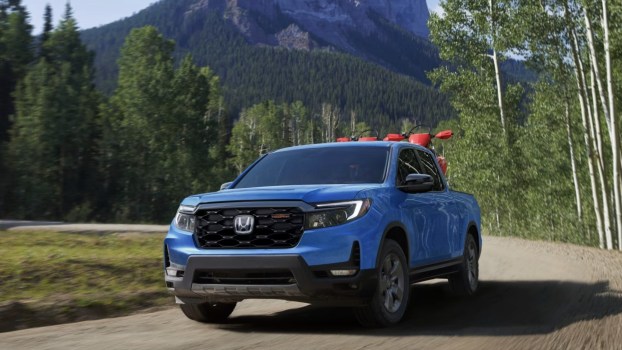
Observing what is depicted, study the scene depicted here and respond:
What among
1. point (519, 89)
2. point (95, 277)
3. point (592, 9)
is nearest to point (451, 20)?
point (519, 89)

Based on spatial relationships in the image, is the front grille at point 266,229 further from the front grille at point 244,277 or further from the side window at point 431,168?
the side window at point 431,168

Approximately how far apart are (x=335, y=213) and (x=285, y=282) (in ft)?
2.46

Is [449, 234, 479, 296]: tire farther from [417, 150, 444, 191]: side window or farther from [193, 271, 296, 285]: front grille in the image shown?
[193, 271, 296, 285]: front grille

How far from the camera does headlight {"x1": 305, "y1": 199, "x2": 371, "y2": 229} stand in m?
7.00

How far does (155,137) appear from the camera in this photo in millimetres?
64875

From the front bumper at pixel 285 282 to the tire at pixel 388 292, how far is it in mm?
219

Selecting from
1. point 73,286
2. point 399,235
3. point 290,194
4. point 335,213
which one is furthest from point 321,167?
point 73,286

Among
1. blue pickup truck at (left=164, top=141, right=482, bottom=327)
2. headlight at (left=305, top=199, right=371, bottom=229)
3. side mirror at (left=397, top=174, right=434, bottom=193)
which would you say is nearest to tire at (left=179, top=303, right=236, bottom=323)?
blue pickup truck at (left=164, top=141, right=482, bottom=327)

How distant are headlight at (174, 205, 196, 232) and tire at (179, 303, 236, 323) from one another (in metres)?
0.89

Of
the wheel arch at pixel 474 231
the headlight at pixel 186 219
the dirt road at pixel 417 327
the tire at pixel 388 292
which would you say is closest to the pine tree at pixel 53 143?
the wheel arch at pixel 474 231

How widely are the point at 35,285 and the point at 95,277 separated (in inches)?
36.0

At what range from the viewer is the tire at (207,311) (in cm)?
802

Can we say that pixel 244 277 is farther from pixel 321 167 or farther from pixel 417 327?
pixel 321 167

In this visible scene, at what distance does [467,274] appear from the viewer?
1002 centimetres
